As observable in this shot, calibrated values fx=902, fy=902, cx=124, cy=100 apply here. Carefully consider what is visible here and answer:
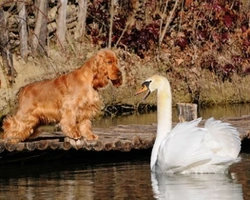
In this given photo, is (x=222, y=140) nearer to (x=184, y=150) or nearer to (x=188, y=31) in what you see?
(x=184, y=150)

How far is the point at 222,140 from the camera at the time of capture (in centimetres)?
1045

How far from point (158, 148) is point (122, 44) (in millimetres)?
9462

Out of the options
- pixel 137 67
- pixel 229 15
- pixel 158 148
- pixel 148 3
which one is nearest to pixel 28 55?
pixel 137 67

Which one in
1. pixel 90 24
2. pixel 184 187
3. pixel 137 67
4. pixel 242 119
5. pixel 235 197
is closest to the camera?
pixel 235 197

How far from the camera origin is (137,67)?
19188 millimetres

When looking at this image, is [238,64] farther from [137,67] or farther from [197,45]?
[137,67]

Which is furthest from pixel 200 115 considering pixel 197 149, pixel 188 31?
pixel 197 149

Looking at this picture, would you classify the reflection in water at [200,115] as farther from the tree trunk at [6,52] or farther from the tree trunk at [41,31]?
the tree trunk at [41,31]

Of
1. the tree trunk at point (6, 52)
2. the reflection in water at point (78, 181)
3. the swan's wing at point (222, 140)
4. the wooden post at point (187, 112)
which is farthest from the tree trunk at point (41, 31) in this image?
the swan's wing at point (222, 140)

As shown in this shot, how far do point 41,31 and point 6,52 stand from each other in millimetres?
1157

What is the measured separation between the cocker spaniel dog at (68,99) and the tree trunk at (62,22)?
712 centimetres

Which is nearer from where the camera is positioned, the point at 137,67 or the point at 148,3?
the point at 137,67

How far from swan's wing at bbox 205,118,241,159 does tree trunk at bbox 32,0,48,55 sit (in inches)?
313

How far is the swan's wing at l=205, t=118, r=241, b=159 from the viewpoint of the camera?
10352mm
